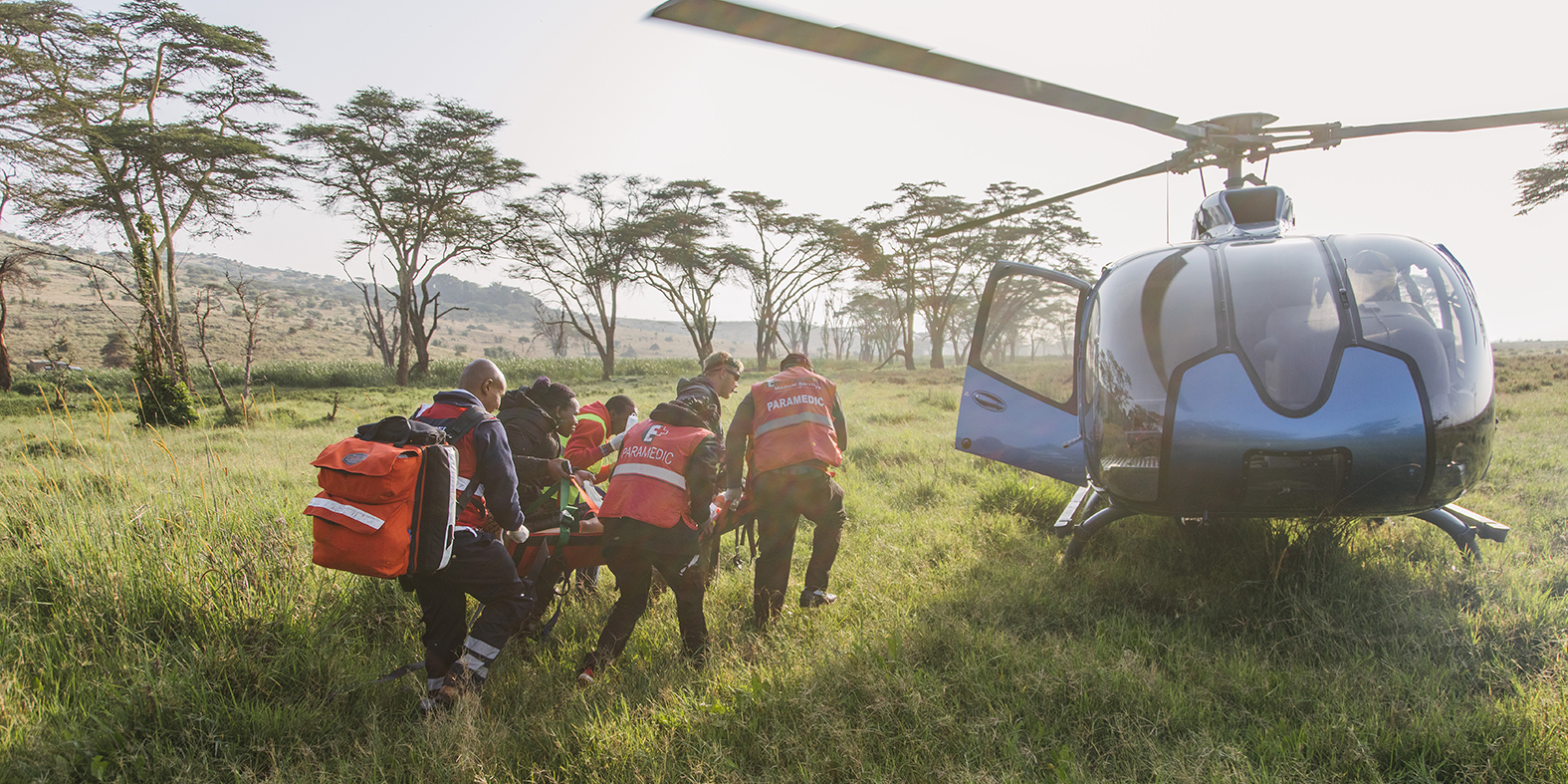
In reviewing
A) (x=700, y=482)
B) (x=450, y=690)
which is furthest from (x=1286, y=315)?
(x=450, y=690)

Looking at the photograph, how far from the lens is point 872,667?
9.18 ft

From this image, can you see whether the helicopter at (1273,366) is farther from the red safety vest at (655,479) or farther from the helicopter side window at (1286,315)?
the red safety vest at (655,479)

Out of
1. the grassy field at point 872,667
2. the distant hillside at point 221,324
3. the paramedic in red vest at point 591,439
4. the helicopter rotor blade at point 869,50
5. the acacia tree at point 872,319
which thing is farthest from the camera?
the acacia tree at point 872,319

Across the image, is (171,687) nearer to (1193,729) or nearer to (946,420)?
(1193,729)

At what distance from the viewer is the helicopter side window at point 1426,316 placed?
8.98 ft

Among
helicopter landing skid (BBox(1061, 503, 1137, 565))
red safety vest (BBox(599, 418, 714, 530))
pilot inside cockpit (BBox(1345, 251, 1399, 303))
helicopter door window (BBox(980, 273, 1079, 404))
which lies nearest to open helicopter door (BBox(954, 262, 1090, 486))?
helicopter door window (BBox(980, 273, 1079, 404))

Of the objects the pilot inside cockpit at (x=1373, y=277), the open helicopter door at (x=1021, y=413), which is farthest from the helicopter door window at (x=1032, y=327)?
the pilot inside cockpit at (x=1373, y=277)

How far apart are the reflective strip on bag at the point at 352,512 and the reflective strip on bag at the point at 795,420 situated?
2156 millimetres

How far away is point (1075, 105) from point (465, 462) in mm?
3453

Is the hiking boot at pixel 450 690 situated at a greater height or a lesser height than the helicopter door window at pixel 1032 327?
lesser

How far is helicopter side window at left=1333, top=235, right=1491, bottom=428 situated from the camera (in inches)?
108

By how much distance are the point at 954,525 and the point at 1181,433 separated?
2.46 meters

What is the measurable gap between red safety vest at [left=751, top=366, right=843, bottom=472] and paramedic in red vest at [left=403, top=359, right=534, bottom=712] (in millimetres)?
1512

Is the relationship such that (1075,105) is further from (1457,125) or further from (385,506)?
(385,506)
